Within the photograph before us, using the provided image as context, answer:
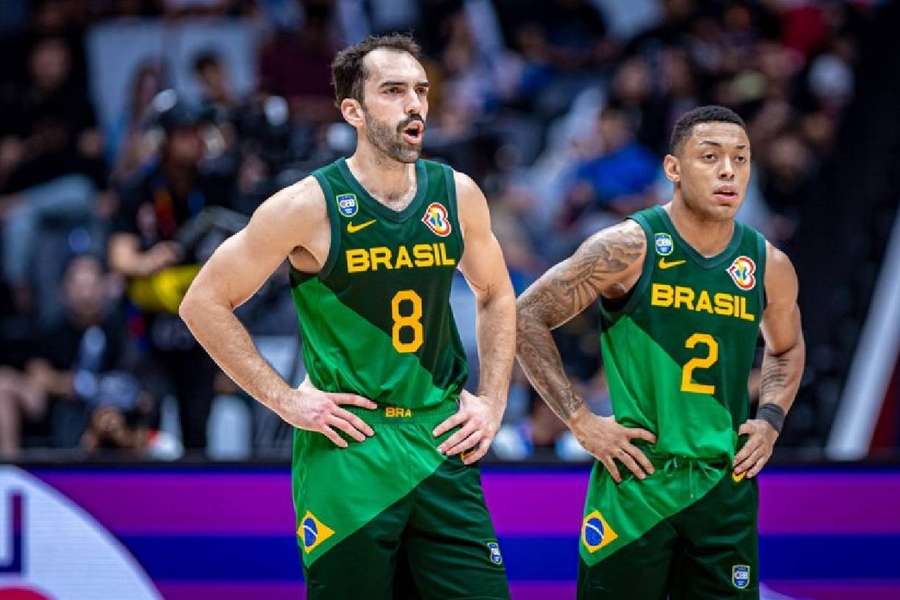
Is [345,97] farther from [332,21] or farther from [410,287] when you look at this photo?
[332,21]

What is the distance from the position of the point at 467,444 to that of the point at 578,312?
0.75 meters

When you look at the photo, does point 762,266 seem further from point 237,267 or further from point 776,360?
point 237,267

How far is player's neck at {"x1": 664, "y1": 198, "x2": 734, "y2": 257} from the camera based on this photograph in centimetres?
574

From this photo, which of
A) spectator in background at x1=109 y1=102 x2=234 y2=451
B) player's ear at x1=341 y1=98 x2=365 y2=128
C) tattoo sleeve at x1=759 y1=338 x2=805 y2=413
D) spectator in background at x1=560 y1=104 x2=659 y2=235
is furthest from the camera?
spectator in background at x1=560 y1=104 x2=659 y2=235

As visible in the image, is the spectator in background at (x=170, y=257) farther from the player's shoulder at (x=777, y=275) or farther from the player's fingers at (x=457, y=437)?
the player's shoulder at (x=777, y=275)

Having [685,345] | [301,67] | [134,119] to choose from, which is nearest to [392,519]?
[685,345]

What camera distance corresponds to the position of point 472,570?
5.26 meters

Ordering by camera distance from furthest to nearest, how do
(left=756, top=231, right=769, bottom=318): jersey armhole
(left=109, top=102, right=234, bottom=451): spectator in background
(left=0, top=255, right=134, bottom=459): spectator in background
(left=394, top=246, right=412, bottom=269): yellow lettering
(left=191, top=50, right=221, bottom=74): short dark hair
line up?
(left=191, top=50, right=221, bottom=74): short dark hair, (left=0, top=255, right=134, bottom=459): spectator in background, (left=109, top=102, right=234, bottom=451): spectator in background, (left=756, top=231, right=769, bottom=318): jersey armhole, (left=394, top=246, right=412, bottom=269): yellow lettering

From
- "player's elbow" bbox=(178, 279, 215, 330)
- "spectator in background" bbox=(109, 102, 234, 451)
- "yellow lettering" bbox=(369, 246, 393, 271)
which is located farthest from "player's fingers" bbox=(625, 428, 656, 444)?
"spectator in background" bbox=(109, 102, 234, 451)

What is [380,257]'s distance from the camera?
5.30 metres

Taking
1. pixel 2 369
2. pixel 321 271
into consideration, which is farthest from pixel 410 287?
pixel 2 369

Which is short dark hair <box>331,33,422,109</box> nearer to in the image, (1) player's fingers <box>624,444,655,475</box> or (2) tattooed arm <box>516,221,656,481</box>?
(2) tattooed arm <box>516,221,656,481</box>

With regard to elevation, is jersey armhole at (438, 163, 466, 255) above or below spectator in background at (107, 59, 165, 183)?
below

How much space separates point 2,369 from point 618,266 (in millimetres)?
5777
